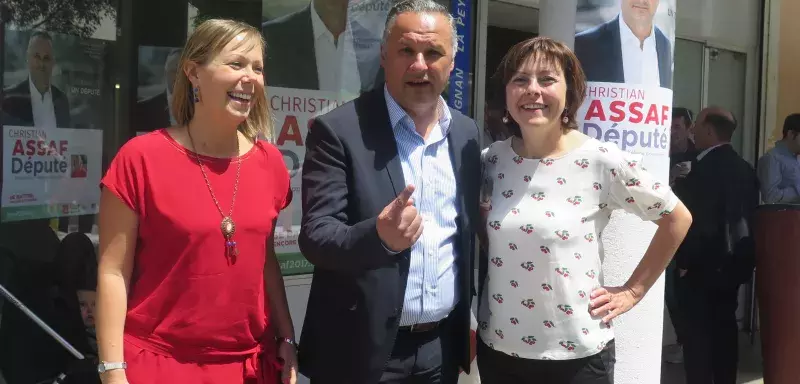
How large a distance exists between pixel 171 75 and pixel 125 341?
2.11m

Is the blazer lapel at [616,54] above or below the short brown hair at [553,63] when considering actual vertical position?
above

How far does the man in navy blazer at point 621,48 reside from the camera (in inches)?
131

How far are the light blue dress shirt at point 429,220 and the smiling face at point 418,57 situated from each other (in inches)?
2.6

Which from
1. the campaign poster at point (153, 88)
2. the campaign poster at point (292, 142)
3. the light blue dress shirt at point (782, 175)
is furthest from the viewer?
the light blue dress shirt at point (782, 175)

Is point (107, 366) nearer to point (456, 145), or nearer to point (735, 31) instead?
point (456, 145)

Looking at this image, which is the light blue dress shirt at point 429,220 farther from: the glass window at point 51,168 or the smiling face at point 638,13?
the glass window at point 51,168

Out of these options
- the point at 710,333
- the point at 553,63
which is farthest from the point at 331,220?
the point at 710,333

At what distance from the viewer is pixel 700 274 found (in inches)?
192

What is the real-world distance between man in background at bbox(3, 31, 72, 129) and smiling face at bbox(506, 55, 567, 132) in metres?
2.20

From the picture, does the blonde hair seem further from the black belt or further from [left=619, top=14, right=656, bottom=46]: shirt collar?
[left=619, top=14, right=656, bottom=46]: shirt collar

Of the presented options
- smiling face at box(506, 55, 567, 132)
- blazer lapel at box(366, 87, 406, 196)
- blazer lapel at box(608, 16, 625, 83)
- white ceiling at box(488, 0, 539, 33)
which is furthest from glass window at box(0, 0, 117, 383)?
Answer: white ceiling at box(488, 0, 539, 33)

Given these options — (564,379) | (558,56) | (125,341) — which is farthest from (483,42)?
(125,341)

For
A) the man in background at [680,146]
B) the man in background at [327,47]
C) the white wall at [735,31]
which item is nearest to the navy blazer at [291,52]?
the man in background at [327,47]

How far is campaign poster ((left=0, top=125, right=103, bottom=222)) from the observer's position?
3391mm
